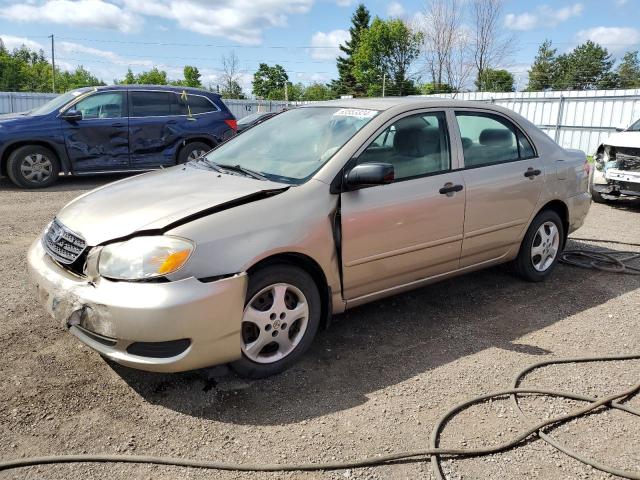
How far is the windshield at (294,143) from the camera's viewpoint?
11.8ft

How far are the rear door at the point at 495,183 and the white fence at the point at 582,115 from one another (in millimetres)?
12516

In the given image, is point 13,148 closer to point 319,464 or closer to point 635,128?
point 319,464

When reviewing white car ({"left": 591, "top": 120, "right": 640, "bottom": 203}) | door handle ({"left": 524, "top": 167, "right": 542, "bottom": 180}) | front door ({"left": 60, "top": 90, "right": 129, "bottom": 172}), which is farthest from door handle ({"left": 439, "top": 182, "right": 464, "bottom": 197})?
front door ({"left": 60, "top": 90, "right": 129, "bottom": 172})

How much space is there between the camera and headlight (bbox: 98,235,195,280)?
2.74 metres

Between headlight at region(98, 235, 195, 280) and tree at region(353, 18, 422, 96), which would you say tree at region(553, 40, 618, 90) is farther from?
headlight at region(98, 235, 195, 280)

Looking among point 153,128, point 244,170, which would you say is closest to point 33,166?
point 153,128

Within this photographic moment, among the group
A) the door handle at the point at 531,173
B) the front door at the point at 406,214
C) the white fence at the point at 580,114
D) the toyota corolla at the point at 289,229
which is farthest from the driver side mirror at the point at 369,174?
the white fence at the point at 580,114

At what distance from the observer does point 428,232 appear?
387 centimetres

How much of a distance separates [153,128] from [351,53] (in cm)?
6903

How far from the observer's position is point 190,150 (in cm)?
1046

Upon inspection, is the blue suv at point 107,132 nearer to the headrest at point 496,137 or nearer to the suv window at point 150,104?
the suv window at point 150,104

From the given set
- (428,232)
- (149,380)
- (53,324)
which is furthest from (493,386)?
(53,324)

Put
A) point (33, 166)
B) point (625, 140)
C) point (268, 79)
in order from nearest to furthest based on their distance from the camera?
point (625, 140)
point (33, 166)
point (268, 79)

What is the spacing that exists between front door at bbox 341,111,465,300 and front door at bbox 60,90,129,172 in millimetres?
7268
